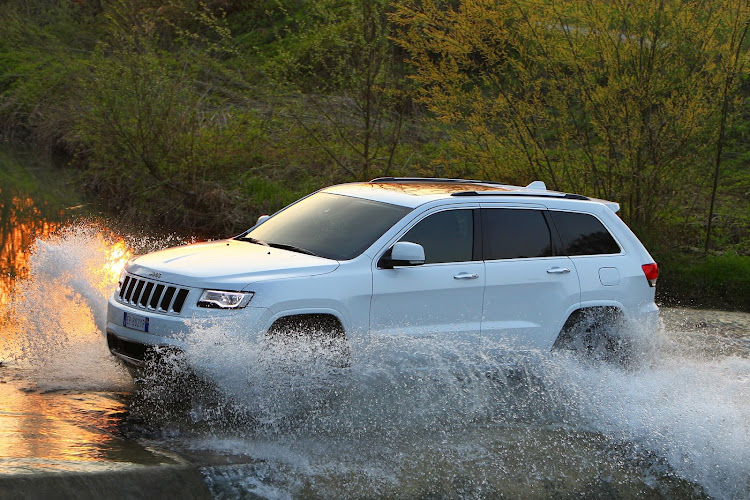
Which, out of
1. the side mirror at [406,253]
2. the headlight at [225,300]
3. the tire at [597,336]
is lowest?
the tire at [597,336]

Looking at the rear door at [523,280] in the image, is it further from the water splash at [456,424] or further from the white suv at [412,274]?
the water splash at [456,424]

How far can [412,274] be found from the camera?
711 cm

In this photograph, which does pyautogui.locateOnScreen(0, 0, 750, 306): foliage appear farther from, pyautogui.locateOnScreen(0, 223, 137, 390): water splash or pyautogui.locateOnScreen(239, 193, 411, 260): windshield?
pyautogui.locateOnScreen(239, 193, 411, 260): windshield

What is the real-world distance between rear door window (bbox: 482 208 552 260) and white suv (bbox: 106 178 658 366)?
1 centimetres

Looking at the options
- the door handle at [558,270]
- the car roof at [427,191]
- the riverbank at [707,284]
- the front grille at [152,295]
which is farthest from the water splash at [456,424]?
the riverbank at [707,284]

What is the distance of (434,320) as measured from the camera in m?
7.20

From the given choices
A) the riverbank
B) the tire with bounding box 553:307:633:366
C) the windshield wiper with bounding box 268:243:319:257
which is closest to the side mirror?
the windshield wiper with bounding box 268:243:319:257

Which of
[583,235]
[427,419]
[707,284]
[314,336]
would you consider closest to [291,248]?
[314,336]

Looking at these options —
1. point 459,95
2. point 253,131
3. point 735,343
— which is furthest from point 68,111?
point 735,343

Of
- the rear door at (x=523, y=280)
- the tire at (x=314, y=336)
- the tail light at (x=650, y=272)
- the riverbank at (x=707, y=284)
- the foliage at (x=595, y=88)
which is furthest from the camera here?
the riverbank at (x=707, y=284)

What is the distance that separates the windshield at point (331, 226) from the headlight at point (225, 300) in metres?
0.89

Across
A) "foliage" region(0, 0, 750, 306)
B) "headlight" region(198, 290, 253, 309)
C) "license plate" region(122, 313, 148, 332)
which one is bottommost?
"license plate" region(122, 313, 148, 332)

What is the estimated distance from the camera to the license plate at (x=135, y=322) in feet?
21.6

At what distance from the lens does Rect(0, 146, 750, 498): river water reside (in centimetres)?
605
